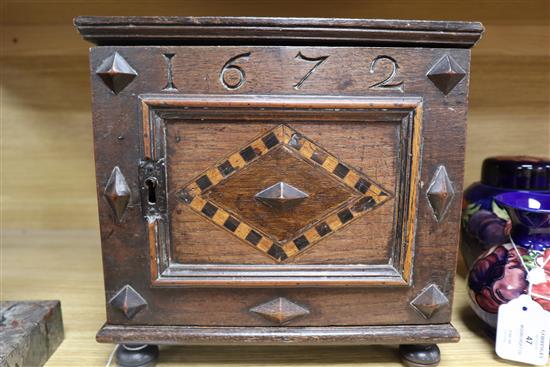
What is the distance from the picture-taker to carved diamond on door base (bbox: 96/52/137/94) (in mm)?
559

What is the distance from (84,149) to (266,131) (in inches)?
29.4

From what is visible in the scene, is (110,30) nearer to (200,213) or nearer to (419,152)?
(200,213)

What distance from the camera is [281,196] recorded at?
60cm

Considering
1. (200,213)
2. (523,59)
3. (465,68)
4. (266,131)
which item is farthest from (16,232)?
(523,59)

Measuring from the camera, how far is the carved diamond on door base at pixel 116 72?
56cm

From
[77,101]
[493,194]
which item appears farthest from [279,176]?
[77,101]

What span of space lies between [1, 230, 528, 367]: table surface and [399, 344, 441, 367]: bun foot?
0.08ft

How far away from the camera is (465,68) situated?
58 centimetres

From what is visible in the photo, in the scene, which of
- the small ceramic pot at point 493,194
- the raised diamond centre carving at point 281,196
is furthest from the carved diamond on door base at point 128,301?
the small ceramic pot at point 493,194

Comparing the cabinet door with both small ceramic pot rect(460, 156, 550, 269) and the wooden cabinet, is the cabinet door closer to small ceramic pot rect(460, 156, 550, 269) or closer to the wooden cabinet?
the wooden cabinet

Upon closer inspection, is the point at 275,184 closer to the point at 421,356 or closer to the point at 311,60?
the point at 311,60

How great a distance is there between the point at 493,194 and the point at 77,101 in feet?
3.45

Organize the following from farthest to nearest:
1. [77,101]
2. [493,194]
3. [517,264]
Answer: [77,101], [493,194], [517,264]

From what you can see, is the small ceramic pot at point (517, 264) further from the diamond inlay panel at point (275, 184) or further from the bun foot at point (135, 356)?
the bun foot at point (135, 356)
